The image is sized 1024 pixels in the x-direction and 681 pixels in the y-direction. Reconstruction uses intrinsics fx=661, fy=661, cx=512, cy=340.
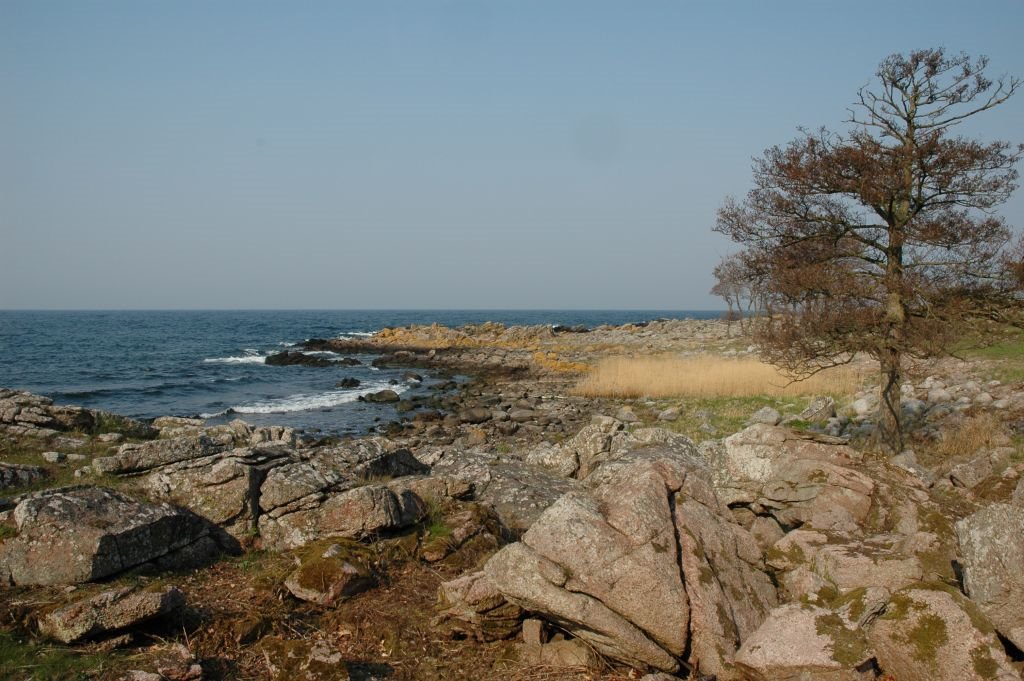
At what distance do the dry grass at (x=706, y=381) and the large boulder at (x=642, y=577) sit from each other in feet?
51.0

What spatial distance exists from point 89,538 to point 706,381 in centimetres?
2330

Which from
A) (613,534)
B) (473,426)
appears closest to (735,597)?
(613,534)

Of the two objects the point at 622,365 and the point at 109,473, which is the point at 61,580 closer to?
the point at 109,473

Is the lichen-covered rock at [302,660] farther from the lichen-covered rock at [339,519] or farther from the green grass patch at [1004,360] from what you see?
the green grass patch at [1004,360]

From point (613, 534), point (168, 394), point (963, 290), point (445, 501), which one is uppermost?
point (963, 290)

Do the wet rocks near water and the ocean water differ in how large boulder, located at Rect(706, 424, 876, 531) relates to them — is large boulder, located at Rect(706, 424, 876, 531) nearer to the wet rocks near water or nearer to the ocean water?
the ocean water

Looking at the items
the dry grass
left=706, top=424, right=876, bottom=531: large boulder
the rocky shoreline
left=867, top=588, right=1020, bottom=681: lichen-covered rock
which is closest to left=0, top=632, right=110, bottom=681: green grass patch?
the rocky shoreline

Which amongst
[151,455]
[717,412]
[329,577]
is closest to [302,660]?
[329,577]

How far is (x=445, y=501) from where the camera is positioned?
29.4 ft

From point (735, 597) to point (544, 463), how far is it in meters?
5.79

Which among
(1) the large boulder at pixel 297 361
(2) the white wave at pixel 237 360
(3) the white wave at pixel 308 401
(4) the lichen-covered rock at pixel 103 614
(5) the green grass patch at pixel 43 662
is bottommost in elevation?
(3) the white wave at pixel 308 401

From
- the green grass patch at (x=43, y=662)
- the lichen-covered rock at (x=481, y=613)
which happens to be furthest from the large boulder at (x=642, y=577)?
the green grass patch at (x=43, y=662)

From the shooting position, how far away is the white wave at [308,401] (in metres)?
30.4

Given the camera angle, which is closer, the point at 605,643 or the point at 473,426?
the point at 605,643
